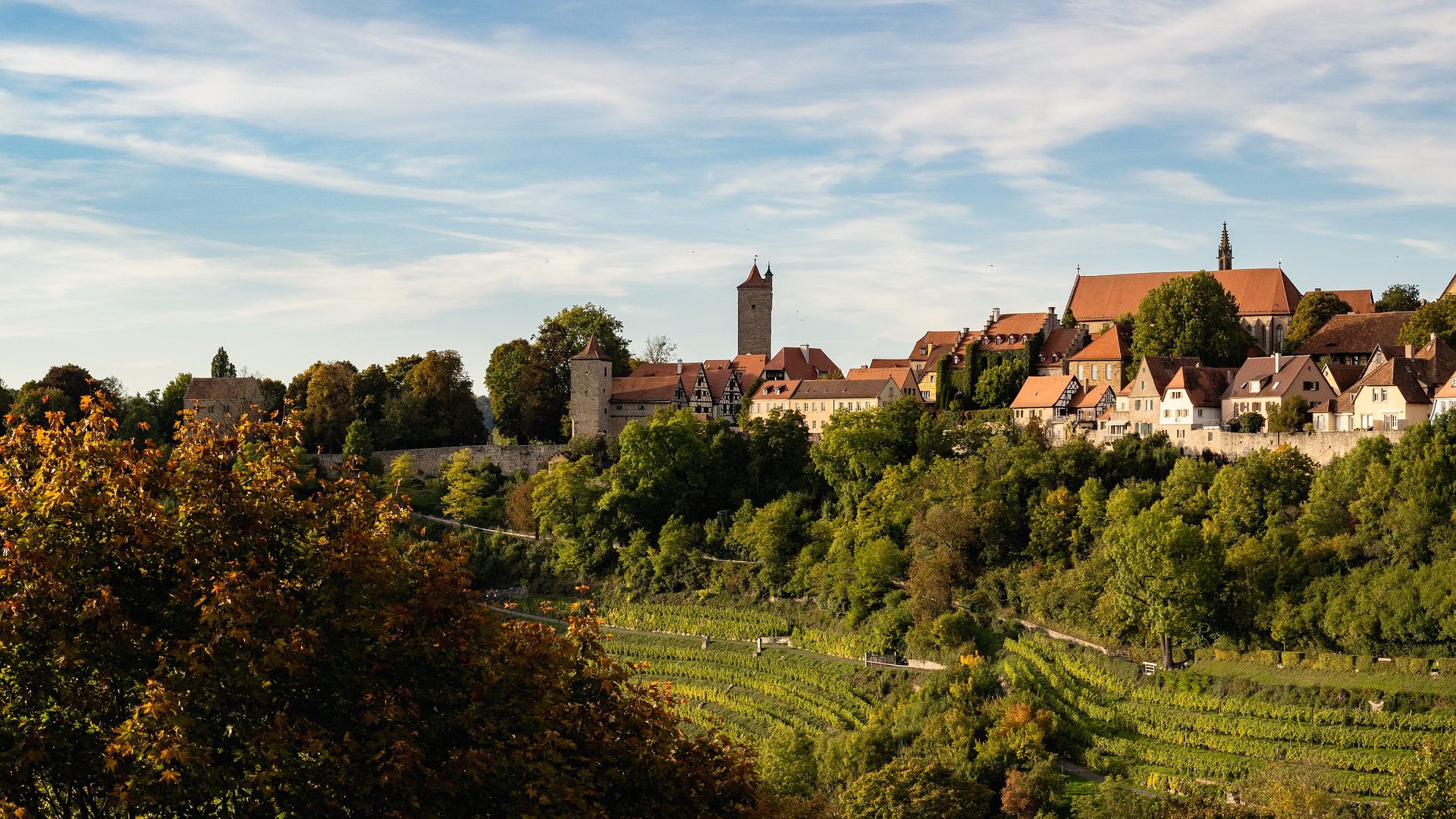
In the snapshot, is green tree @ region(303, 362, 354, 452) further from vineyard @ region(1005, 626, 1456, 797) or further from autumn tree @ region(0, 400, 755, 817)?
autumn tree @ region(0, 400, 755, 817)

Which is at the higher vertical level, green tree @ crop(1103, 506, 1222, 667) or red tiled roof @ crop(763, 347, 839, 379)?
red tiled roof @ crop(763, 347, 839, 379)

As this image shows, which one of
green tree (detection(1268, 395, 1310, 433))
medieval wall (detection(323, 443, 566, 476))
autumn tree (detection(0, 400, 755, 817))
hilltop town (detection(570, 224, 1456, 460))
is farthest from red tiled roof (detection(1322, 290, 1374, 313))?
autumn tree (detection(0, 400, 755, 817))

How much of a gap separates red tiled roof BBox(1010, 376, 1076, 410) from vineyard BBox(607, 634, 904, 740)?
15911 mm

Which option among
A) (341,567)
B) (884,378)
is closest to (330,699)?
(341,567)

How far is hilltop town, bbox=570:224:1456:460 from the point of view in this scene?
151 feet

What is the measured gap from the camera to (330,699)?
Result: 40.1ft

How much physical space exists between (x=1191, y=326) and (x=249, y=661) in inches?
1917

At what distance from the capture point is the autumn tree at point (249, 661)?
36.9 ft

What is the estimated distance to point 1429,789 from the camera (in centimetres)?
2612

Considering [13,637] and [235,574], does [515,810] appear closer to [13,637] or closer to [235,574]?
[235,574]

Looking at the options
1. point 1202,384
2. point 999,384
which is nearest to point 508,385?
point 999,384

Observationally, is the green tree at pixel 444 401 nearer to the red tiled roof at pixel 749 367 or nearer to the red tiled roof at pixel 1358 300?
the red tiled roof at pixel 749 367

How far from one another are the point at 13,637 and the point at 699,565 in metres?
41.7

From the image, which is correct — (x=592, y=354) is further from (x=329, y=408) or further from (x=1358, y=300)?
(x=1358, y=300)
